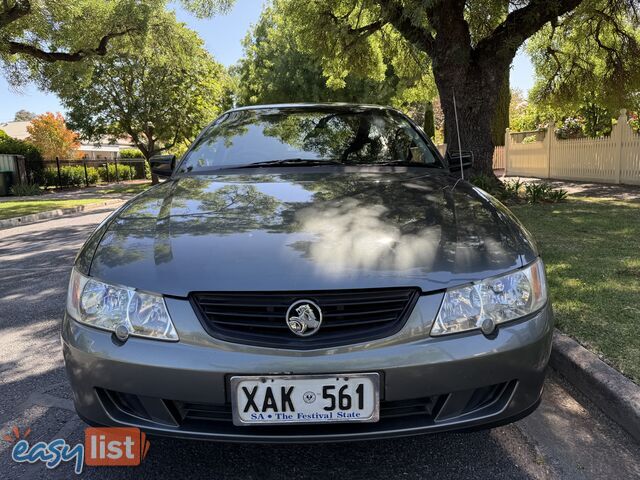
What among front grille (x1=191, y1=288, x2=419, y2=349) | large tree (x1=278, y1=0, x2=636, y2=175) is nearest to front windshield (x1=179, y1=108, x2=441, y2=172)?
front grille (x1=191, y1=288, x2=419, y2=349)

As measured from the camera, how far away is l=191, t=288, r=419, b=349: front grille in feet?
5.38

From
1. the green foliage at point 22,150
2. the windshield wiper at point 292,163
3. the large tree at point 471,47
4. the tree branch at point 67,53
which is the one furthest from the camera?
the green foliage at point 22,150

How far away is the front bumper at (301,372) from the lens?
1.60 metres

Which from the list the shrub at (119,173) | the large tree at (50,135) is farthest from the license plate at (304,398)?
the large tree at (50,135)

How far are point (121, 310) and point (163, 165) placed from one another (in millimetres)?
1975

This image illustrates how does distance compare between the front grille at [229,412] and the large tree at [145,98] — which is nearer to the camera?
the front grille at [229,412]

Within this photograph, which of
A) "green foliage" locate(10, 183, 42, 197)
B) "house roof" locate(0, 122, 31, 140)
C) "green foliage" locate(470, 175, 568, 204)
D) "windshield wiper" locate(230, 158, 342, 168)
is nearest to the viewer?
"windshield wiper" locate(230, 158, 342, 168)

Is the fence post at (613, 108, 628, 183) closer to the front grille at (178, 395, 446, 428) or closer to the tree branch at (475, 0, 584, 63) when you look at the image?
the tree branch at (475, 0, 584, 63)

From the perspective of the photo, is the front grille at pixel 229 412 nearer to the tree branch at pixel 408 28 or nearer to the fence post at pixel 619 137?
the tree branch at pixel 408 28

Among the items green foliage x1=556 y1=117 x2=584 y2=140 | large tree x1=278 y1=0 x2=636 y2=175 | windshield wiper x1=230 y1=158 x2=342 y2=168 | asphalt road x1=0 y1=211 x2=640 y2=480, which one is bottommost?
asphalt road x1=0 y1=211 x2=640 y2=480

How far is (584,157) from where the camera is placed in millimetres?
14680

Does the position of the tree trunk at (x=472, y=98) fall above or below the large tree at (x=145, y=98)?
below

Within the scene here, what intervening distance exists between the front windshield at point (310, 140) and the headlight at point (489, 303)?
4.67ft

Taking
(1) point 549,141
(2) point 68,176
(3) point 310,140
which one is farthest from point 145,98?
(3) point 310,140
